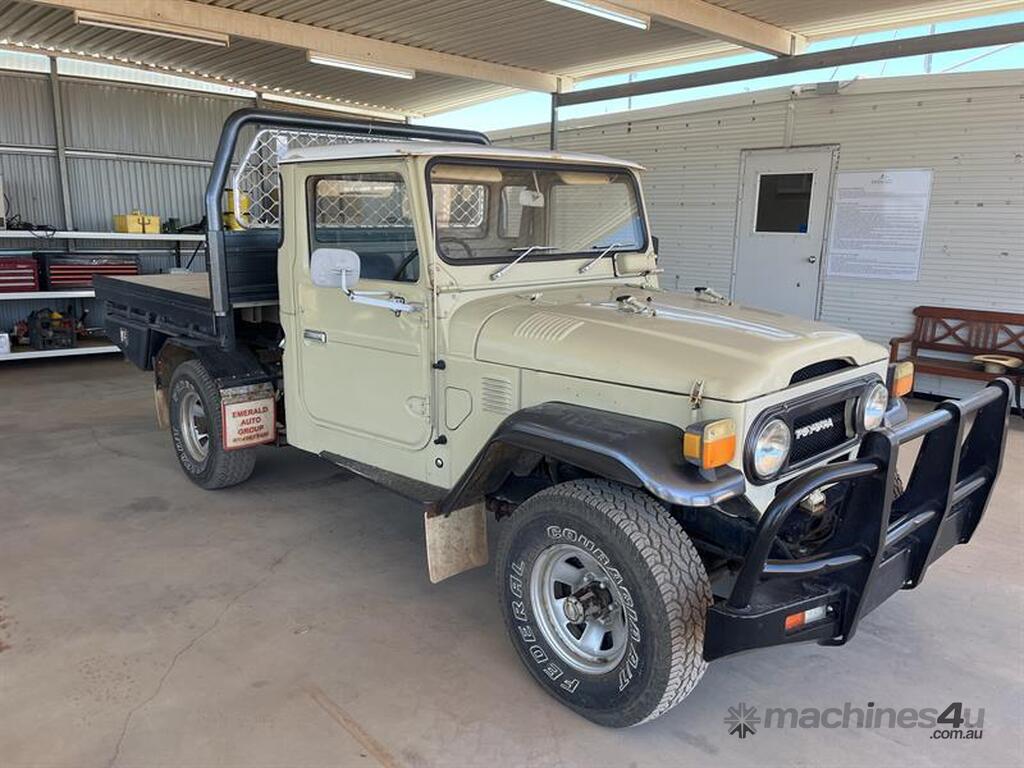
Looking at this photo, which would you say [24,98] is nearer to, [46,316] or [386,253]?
[46,316]

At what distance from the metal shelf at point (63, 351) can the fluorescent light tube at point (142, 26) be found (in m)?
3.54

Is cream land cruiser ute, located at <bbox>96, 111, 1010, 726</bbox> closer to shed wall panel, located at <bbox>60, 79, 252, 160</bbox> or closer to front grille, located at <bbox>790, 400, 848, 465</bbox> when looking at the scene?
front grille, located at <bbox>790, 400, 848, 465</bbox>

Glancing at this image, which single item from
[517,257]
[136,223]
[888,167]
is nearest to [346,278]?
[517,257]

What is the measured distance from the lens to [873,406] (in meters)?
2.84

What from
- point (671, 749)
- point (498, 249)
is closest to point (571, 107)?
point (498, 249)

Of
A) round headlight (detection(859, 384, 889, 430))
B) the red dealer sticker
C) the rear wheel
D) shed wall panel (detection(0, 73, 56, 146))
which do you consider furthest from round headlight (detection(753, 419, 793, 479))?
shed wall panel (detection(0, 73, 56, 146))

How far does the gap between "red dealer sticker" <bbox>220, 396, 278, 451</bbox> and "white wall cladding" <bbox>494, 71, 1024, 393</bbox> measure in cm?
648

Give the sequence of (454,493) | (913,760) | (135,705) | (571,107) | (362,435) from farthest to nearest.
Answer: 1. (571,107)
2. (362,435)
3. (454,493)
4. (135,705)
5. (913,760)

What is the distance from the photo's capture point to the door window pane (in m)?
8.40

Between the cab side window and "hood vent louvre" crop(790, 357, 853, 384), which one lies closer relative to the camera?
"hood vent louvre" crop(790, 357, 853, 384)

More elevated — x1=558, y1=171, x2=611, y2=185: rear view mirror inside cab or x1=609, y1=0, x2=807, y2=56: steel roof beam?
x1=609, y1=0, x2=807, y2=56: steel roof beam

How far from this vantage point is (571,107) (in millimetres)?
10836

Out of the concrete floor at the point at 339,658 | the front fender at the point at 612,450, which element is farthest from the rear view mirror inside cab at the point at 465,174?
the concrete floor at the point at 339,658

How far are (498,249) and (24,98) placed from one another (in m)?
9.37
